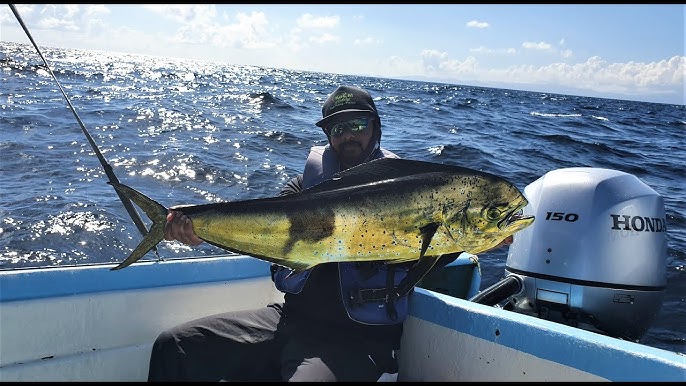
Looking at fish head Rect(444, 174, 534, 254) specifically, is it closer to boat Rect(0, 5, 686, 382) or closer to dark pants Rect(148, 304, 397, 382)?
boat Rect(0, 5, 686, 382)

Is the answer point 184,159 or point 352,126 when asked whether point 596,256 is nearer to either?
point 352,126

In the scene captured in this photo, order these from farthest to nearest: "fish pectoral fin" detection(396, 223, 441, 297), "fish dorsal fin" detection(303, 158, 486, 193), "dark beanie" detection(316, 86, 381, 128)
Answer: "dark beanie" detection(316, 86, 381, 128) → "fish dorsal fin" detection(303, 158, 486, 193) → "fish pectoral fin" detection(396, 223, 441, 297)

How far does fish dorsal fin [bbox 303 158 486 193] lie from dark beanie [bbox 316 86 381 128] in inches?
46.5

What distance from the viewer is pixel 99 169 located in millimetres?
11383

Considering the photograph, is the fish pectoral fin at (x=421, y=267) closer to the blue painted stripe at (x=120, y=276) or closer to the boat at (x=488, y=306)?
the boat at (x=488, y=306)

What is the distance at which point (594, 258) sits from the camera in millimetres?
4613

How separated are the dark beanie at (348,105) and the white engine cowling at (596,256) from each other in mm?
2283

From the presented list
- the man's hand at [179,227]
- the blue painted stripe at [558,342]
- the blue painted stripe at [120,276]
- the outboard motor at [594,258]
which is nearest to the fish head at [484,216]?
the blue painted stripe at [558,342]

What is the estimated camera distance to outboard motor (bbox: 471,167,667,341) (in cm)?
458

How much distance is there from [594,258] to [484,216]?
110 inches

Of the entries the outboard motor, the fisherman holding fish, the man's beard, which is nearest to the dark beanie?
the fisherman holding fish

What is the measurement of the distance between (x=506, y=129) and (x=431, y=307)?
2497 cm

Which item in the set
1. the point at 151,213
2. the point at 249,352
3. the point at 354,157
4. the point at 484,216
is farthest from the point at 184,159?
the point at 484,216

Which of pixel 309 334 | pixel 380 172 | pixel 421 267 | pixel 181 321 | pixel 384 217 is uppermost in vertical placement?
pixel 380 172
